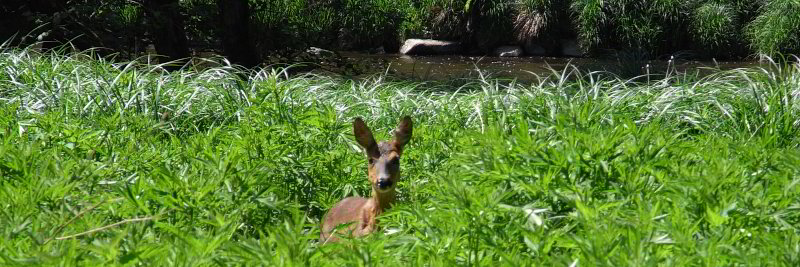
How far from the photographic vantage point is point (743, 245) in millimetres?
3557

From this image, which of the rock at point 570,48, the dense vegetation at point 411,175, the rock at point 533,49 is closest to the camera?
the dense vegetation at point 411,175

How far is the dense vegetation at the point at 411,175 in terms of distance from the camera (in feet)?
11.0

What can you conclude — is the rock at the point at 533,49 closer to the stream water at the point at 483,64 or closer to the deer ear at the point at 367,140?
the stream water at the point at 483,64

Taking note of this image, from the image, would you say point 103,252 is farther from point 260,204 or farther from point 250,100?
point 250,100

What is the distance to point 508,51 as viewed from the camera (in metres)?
18.9

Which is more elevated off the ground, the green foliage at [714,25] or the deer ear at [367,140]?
the deer ear at [367,140]

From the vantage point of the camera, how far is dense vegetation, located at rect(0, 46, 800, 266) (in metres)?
3.35

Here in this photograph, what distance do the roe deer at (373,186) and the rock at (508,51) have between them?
45.2 feet

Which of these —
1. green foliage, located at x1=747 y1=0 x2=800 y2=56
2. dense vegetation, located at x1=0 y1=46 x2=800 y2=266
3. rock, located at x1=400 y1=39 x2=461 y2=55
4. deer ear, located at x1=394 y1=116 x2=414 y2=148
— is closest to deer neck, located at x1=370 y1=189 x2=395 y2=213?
dense vegetation, located at x1=0 y1=46 x2=800 y2=266

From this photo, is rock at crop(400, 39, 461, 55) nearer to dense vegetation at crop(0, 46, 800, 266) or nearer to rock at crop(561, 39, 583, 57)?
rock at crop(561, 39, 583, 57)

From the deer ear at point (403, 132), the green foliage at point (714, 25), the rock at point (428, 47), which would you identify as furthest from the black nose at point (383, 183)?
the rock at point (428, 47)

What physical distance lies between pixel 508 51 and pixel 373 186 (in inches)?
560

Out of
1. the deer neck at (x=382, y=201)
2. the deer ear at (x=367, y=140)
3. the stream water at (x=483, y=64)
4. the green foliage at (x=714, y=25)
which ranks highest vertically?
the deer ear at (x=367, y=140)

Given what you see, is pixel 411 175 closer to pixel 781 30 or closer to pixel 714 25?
pixel 781 30
